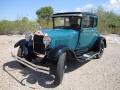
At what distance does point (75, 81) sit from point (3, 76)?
2.21 meters

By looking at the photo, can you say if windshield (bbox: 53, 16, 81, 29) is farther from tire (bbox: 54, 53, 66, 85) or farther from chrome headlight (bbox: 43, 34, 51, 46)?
tire (bbox: 54, 53, 66, 85)

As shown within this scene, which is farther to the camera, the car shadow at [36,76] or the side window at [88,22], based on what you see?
the side window at [88,22]

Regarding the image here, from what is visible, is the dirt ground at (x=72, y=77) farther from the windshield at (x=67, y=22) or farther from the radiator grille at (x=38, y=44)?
the windshield at (x=67, y=22)

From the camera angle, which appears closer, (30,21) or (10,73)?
(10,73)

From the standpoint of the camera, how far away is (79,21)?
7664mm

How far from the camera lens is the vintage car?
6.09 m

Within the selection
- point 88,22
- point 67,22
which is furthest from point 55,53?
point 88,22

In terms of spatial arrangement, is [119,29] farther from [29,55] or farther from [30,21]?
[29,55]

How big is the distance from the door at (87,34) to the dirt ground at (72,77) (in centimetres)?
75

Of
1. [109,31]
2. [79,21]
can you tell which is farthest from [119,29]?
[79,21]

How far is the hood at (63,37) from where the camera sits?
663 cm

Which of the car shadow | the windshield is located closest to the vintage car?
the windshield

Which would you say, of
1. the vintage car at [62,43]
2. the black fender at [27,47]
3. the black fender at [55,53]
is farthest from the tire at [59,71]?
the black fender at [27,47]

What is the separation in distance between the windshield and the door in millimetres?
224
